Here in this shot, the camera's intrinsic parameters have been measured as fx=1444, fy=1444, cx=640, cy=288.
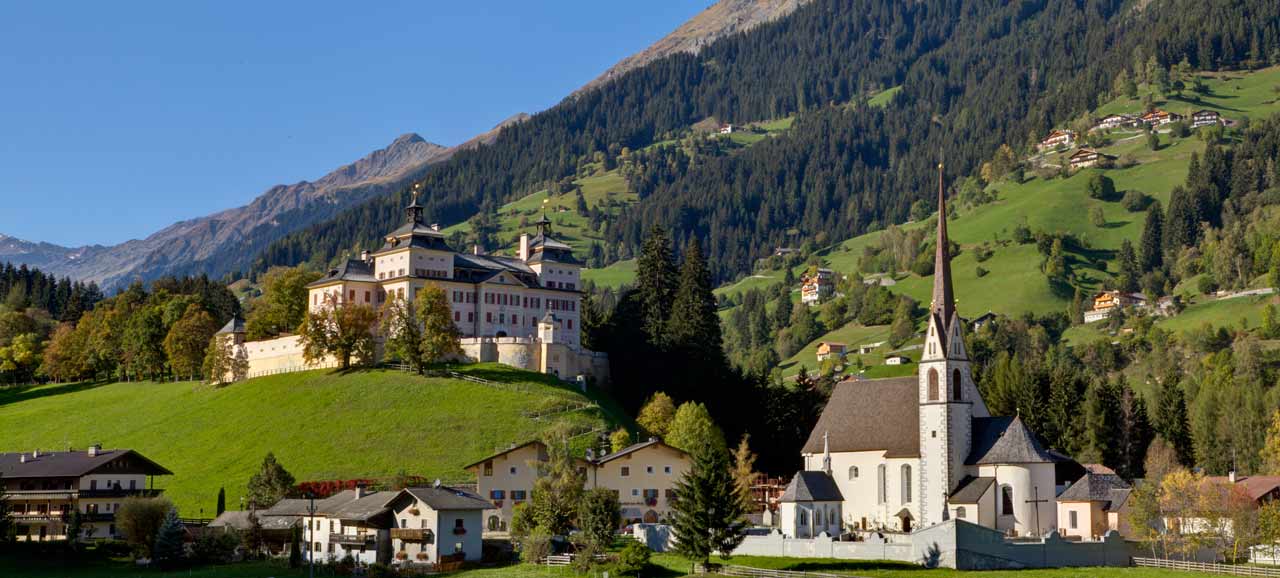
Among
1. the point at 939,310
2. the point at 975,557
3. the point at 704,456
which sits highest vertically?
the point at 939,310

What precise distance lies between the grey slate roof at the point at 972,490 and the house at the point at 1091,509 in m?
4.51

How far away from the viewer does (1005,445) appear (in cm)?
8356

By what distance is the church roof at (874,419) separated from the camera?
9000 cm

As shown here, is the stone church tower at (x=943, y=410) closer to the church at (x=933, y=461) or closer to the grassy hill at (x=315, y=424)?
the church at (x=933, y=461)

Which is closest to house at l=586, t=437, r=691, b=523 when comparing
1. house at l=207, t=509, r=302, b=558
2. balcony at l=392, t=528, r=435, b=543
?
balcony at l=392, t=528, r=435, b=543

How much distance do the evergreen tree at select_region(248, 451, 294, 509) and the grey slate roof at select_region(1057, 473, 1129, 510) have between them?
47726 mm

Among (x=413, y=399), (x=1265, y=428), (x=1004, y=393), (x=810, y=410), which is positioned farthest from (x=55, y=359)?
(x=1265, y=428)

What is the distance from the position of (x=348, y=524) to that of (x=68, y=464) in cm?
2609

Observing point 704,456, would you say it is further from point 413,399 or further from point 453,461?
point 413,399

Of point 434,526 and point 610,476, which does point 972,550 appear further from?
point 610,476

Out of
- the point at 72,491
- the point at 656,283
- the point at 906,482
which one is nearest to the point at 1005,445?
the point at 906,482

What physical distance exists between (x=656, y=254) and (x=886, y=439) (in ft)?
153

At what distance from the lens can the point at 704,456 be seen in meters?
74.4

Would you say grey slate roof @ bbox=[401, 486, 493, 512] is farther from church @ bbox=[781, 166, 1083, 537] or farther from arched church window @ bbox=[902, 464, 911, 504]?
arched church window @ bbox=[902, 464, 911, 504]
